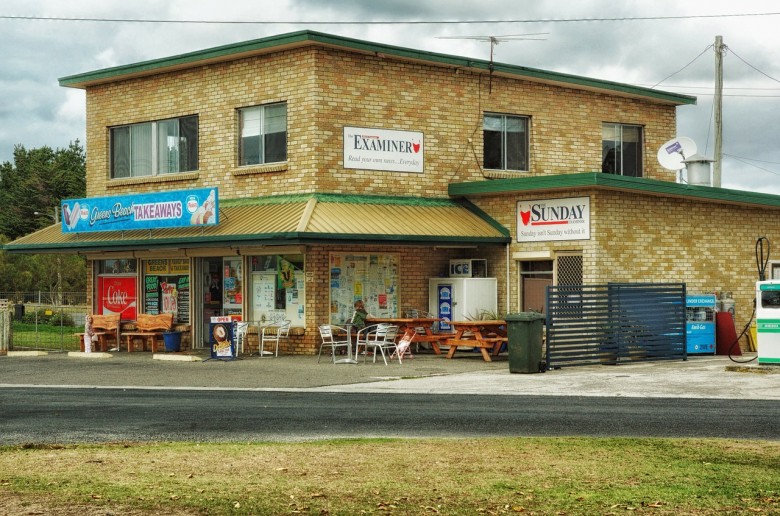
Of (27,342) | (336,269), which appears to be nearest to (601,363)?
(336,269)

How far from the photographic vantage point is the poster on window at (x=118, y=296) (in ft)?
95.9

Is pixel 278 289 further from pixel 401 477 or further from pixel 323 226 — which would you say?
pixel 401 477

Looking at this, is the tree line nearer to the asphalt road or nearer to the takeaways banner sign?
the takeaways banner sign

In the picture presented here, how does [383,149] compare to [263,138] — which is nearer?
[383,149]

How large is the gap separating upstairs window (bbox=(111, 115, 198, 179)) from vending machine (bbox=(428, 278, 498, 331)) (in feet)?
23.9

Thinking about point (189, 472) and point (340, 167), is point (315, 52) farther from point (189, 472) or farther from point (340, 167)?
point (189, 472)

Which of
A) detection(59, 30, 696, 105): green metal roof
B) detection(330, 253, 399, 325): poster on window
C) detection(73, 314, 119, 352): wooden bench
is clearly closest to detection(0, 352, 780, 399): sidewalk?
detection(330, 253, 399, 325): poster on window

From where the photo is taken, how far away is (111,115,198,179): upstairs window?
2864 cm

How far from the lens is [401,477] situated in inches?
365

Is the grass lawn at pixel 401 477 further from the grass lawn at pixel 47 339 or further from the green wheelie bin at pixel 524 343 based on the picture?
the grass lawn at pixel 47 339

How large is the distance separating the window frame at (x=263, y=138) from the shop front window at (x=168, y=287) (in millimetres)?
3130

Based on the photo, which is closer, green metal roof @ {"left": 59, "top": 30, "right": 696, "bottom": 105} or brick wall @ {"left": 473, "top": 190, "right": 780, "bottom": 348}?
brick wall @ {"left": 473, "top": 190, "right": 780, "bottom": 348}

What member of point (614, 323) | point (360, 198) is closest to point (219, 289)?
point (360, 198)

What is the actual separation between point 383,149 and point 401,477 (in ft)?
58.7
